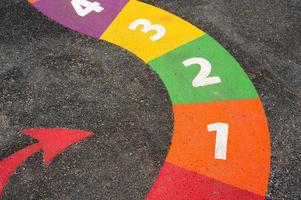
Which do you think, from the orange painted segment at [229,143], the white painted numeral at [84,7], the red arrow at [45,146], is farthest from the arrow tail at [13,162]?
the white painted numeral at [84,7]

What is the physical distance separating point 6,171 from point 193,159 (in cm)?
193

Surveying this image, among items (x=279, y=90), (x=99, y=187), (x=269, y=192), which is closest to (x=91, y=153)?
(x=99, y=187)

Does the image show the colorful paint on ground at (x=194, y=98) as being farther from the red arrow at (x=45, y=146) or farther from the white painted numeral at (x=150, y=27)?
the red arrow at (x=45, y=146)

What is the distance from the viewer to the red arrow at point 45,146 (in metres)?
4.29

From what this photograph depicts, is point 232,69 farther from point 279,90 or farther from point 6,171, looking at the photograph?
point 6,171

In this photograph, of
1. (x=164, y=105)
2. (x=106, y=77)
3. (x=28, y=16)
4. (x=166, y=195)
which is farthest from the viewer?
(x=28, y=16)

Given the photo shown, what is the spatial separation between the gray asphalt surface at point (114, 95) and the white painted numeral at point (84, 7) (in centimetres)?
49

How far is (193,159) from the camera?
14.4ft

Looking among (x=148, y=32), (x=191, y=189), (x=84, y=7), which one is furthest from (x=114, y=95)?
(x=84, y=7)

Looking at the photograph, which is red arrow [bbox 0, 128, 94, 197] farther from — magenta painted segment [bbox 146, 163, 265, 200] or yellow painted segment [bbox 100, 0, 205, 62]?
yellow painted segment [bbox 100, 0, 205, 62]

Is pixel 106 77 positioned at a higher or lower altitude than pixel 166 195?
higher

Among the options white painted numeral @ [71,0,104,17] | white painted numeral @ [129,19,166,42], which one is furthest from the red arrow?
white painted numeral @ [71,0,104,17]

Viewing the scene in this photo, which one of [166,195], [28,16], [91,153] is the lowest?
[166,195]

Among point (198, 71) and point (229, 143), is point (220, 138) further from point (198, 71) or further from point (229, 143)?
point (198, 71)
